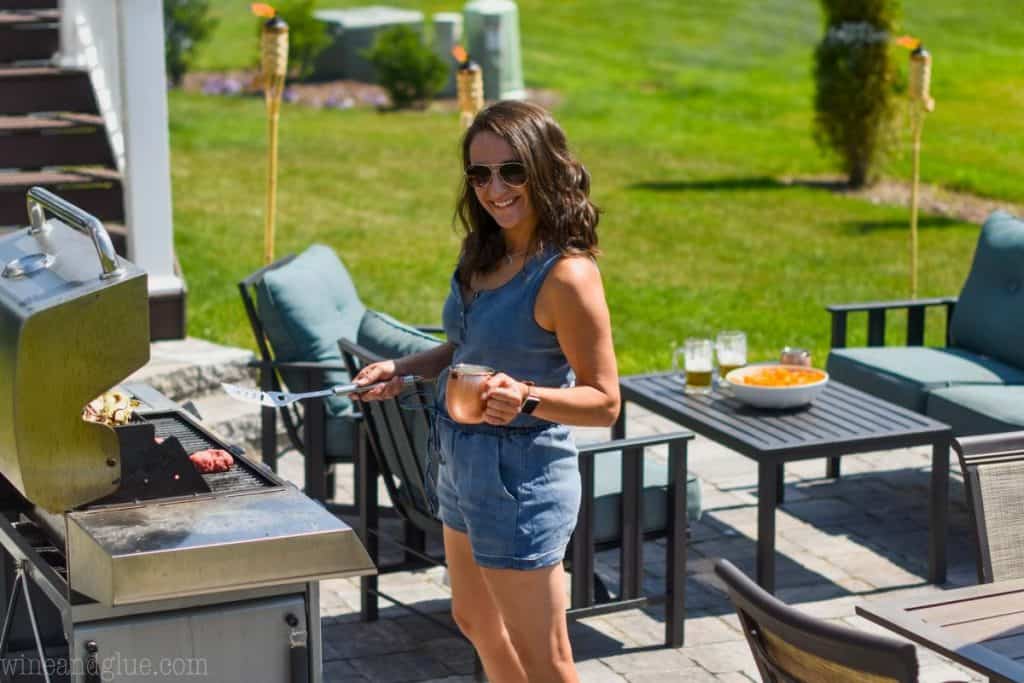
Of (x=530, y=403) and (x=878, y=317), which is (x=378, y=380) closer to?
(x=530, y=403)

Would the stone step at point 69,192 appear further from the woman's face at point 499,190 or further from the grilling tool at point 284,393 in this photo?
the woman's face at point 499,190

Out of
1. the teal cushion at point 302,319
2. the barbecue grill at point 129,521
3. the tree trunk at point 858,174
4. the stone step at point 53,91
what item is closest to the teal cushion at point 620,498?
the teal cushion at point 302,319

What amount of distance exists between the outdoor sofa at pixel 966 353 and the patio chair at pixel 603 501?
1.58m

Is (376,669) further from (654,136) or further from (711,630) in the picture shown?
(654,136)

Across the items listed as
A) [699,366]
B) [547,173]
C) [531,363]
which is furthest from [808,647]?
[699,366]

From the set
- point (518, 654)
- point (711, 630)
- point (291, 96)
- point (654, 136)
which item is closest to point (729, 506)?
point (711, 630)

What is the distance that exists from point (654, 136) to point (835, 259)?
17.7ft

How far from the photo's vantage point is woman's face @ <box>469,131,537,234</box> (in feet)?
11.7

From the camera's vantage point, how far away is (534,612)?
364cm

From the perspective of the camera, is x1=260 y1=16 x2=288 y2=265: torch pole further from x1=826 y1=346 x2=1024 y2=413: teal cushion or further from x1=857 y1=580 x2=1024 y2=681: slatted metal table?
x1=857 y1=580 x2=1024 y2=681: slatted metal table

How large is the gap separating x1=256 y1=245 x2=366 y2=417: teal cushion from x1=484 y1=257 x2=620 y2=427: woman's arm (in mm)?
2591

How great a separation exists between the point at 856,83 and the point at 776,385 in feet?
28.6

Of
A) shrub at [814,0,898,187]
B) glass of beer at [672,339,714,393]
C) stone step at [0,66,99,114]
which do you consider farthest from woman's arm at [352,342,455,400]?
shrub at [814,0,898,187]

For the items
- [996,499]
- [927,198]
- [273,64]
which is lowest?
[927,198]
